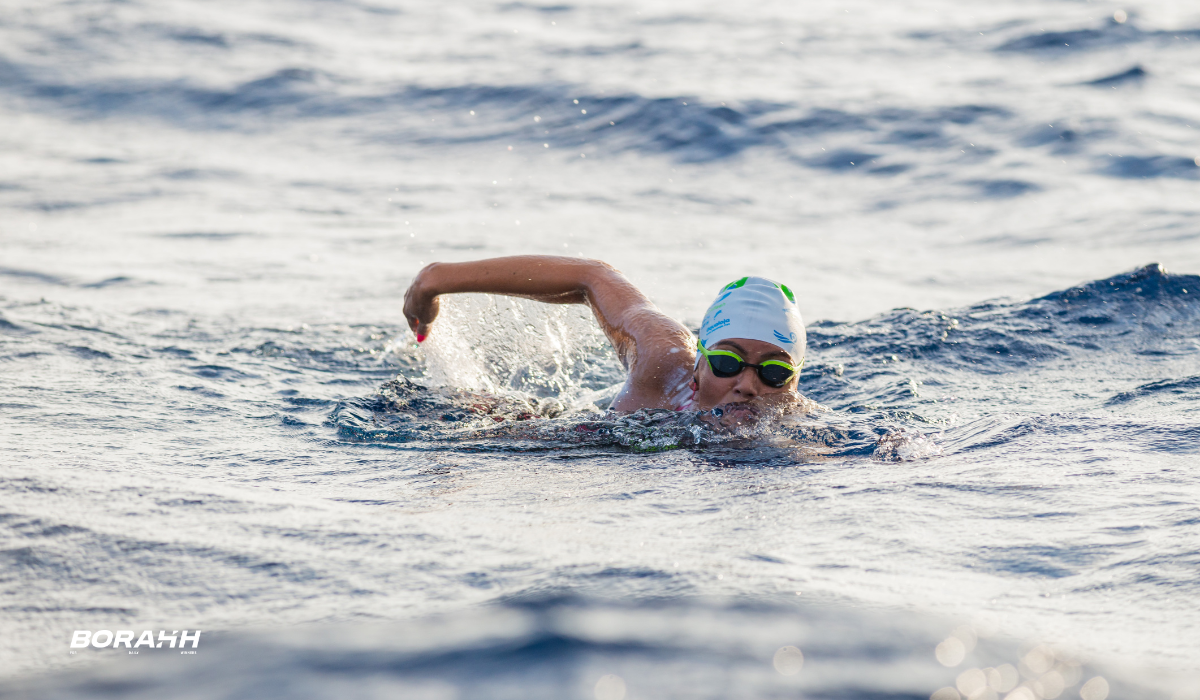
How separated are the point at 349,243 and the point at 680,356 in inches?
265

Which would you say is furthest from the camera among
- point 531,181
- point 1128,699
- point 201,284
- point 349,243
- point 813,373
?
point 531,181

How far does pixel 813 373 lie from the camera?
7.23 meters

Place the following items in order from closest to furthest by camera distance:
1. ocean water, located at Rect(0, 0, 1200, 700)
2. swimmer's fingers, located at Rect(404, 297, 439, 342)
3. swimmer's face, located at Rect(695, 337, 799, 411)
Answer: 1. ocean water, located at Rect(0, 0, 1200, 700)
2. swimmer's face, located at Rect(695, 337, 799, 411)
3. swimmer's fingers, located at Rect(404, 297, 439, 342)

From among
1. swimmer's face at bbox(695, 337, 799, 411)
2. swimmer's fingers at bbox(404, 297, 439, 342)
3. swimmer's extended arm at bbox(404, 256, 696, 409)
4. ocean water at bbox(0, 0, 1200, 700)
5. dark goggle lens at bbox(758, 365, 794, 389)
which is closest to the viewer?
ocean water at bbox(0, 0, 1200, 700)

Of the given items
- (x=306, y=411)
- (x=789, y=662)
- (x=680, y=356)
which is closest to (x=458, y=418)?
(x=306, y=411)

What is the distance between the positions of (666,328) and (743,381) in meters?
0.87

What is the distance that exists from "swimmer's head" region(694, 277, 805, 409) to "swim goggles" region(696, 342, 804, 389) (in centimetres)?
2

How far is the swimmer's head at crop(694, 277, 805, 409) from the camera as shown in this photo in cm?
504

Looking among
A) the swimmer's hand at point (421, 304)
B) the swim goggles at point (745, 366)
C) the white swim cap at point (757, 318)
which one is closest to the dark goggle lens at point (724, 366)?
the swim goggles at point (745, 366)

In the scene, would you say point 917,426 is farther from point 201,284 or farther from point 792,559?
point 201,284

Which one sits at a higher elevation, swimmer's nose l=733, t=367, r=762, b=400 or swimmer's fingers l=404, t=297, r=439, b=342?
swimmer's fingers l=404, t=297, r=439, b=342

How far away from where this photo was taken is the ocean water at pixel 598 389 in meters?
2.58

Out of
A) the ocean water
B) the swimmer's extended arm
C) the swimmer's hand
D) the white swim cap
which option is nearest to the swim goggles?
the white swim cap

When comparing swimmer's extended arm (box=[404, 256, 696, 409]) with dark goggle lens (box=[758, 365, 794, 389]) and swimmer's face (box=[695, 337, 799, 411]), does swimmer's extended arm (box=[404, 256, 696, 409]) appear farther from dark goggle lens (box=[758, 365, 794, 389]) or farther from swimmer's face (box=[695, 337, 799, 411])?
dark goggle lens (box=[758, 365, 794, 389])
